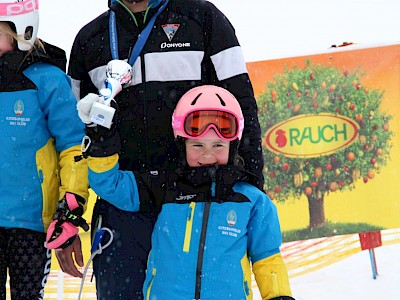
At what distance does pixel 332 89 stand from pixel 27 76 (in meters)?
4.05

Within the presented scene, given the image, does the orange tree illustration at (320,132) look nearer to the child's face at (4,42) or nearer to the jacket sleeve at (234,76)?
the jacket sleeve at (234,76)

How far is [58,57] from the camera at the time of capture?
3.54m

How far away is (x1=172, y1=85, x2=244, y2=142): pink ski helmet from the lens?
3.17 m

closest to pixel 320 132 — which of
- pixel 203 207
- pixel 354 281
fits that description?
pixel 354 281

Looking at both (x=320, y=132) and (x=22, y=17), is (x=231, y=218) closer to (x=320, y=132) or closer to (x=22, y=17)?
(x=22, y=17)

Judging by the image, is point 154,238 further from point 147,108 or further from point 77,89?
point 77,89

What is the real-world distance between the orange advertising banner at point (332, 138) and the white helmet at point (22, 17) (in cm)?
372

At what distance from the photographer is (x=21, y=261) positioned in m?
3.28

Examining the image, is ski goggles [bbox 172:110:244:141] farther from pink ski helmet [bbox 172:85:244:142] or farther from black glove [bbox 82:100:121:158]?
black glove [bbox 82:100:121:158]

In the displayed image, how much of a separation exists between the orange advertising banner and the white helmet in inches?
147

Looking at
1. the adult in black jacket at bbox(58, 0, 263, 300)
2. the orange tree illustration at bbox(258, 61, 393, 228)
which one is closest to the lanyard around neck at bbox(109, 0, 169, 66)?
the adult in black jacket at bbox(58, 0, 263, 300)

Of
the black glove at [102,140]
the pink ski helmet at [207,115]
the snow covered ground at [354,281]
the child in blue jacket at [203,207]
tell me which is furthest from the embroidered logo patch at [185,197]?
Result: the snow covered ground at [354,281]

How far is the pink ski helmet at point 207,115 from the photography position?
3166mm

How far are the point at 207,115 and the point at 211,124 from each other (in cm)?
5
